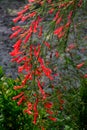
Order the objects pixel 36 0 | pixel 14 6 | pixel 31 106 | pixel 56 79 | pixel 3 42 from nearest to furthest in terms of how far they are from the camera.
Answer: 1. pixel 36 0
2. pixel 31 106
3. pixel 56 79
4. pixel 3 42
5. pixel 14 6

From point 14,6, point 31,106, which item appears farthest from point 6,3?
point 31,106

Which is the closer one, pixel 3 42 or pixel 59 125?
pixel 59 125

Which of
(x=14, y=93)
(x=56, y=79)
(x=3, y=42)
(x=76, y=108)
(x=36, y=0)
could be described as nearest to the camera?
(x=36, y=0)

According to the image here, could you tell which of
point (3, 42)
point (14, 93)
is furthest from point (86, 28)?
point (14, 93)

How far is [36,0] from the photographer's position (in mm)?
2035

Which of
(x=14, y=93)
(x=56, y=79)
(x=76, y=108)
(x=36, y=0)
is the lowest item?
→ (x=56, y=79)

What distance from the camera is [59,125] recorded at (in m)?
3.15

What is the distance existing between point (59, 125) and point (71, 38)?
86.0 inches

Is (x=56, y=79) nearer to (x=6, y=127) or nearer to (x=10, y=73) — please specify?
(x=10, y=73)

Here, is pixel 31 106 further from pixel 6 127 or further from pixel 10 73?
pixel 10 73

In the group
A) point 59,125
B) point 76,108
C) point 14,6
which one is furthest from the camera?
point 14,6

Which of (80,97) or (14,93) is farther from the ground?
(14,93)

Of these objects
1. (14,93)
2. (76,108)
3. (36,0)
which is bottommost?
(76,108)

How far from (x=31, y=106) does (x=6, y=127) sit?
0.58 metres
